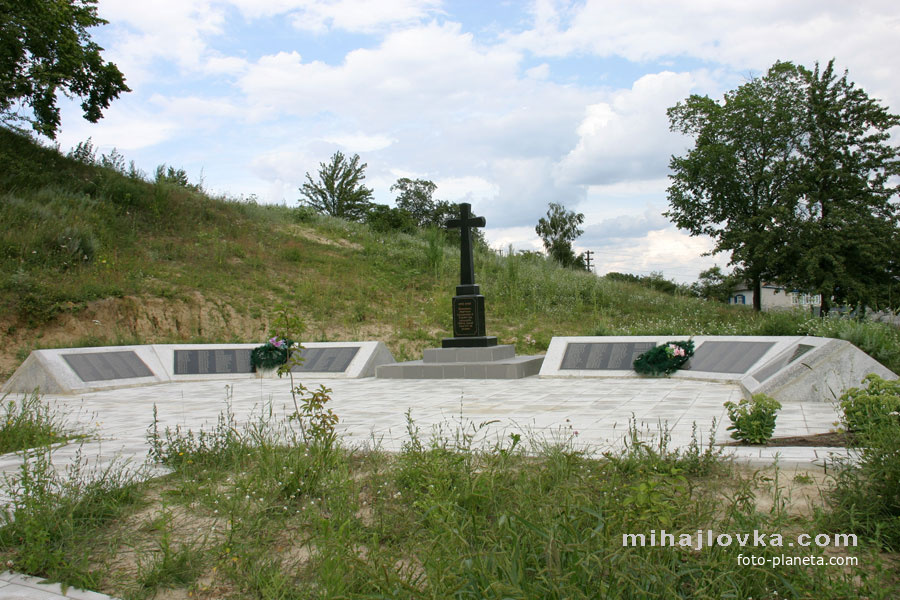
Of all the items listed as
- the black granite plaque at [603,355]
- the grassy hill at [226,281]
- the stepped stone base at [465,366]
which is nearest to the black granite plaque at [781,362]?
the grassy hill at [226,281]

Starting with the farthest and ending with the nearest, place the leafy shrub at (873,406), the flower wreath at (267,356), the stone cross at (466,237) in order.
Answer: the stone cross at (466,237) < the flower wreath at (267,356) < the leafy shrub at (873,406)

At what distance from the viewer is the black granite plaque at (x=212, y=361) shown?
40.7 ft

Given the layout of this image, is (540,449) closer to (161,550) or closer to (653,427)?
(653,427)

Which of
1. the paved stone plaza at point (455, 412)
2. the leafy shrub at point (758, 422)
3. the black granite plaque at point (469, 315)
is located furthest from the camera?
the black granite plaque at point (469, 315)

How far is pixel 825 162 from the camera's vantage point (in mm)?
24094

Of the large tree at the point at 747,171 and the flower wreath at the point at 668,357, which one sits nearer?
the flower wreath at the point at 668,357

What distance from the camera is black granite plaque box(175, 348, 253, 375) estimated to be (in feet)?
40.7

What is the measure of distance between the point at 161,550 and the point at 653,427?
4.34 meters

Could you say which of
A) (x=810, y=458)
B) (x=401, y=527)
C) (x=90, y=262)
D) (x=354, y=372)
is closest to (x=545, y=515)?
(x=401, y=527)

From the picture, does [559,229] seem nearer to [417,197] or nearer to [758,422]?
[417,197]

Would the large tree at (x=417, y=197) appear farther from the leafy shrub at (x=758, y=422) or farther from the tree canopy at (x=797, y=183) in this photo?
the leafy shrub at (x=758, y=422)

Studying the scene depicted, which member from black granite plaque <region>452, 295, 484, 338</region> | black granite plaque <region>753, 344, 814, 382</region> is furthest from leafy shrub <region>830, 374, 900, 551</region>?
black granite plaque <region>452, 295, 484, 338</region>

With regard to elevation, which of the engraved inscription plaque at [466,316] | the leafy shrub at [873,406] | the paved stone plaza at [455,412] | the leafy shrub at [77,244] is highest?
the leafy shrub at [77,244]

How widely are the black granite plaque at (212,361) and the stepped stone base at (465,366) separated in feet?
9.74
